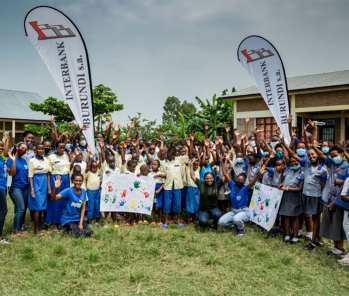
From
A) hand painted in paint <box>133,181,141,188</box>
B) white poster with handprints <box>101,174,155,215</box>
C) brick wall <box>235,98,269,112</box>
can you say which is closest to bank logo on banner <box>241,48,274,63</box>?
white poster with handprints <box>101,174,155,215</box>

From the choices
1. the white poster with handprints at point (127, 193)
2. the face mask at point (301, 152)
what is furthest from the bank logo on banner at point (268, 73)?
the white poster with handprints at point (127, 193)

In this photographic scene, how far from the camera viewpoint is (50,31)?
8.09m

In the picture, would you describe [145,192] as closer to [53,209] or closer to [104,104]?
[53,209]

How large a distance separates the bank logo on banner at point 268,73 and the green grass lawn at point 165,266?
141 inches

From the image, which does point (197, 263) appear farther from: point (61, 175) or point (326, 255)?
point (61, 175)

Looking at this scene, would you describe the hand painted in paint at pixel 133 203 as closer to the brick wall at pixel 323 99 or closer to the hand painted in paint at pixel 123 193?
the hand painted in paint at pixel 123 193

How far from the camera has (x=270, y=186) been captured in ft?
23.5

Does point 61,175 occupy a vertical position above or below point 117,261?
above

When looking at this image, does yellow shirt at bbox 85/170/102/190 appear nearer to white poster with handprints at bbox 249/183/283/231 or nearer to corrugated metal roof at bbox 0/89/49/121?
white poster with handprints at bbox 249/183/283/231

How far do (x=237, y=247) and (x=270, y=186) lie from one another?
1634 millimetres

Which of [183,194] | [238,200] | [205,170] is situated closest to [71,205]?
[183,194]

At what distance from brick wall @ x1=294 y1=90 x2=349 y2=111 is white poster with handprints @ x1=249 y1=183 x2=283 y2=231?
11176 millimetres

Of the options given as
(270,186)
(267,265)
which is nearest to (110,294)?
(267,265)

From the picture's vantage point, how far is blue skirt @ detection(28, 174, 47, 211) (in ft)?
22.5
